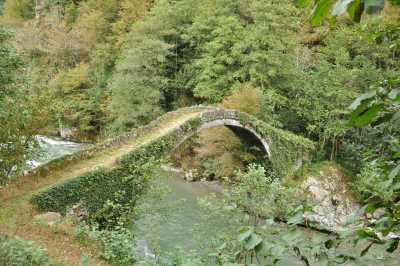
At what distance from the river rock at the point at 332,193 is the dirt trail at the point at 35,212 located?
845 centimetres

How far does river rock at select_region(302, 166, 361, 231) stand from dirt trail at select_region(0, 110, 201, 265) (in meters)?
8.45

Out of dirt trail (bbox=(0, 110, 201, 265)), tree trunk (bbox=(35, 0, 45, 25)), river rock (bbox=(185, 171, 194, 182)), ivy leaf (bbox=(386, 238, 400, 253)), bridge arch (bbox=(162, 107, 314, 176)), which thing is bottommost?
river rock (bbox=(185, 171, 194, 182))

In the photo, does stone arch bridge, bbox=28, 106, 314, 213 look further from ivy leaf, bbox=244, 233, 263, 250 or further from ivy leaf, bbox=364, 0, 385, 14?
ivy leaf, bbox=364, 0, 385, 14

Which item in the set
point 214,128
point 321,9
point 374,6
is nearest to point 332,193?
point 214,128

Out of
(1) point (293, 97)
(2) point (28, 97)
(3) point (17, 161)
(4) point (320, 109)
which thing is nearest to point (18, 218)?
(3) point (17, 161)

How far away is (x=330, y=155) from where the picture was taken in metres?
20.5

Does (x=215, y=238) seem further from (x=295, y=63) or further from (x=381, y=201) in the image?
(x=295, y=63)

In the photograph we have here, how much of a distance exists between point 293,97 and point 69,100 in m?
14.7

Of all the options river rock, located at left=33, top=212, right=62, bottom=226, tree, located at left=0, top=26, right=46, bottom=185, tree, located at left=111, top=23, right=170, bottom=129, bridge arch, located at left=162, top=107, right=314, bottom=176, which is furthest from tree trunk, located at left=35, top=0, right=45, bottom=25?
river rock, located at left=33, top=212, right=62, bottom=226

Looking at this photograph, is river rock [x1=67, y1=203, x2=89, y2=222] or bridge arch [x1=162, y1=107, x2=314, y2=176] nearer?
river rock [x1=67, y1=203, x2=89, y2=222]

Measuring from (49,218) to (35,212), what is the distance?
36 cm

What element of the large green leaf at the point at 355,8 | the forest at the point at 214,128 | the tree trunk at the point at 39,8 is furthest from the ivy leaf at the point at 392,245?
the tree trunk at the point at 39,8

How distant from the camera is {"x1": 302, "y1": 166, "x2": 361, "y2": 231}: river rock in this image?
16.7 meters

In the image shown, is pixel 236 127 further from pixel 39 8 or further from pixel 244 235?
pixel 39 8
